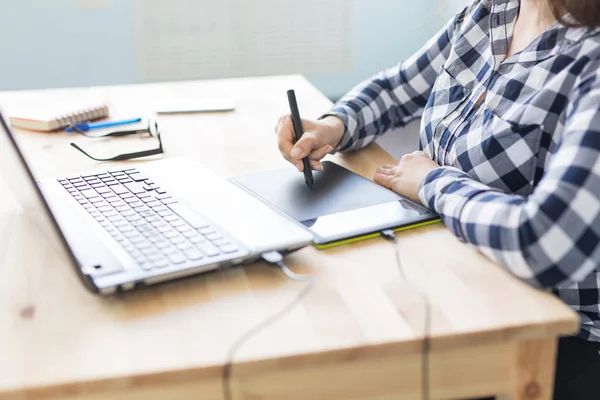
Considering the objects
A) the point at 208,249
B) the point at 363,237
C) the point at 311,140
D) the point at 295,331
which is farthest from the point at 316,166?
the point at 295,331

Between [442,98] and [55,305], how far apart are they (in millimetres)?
708

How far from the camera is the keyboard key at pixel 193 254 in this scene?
712mm

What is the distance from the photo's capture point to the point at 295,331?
0.62 meters

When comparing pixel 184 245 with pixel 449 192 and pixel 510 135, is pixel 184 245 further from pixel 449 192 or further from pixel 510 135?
pixel 510 135

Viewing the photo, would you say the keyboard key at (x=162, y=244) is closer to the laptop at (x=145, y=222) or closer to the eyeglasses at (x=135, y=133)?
the laptop at (x=145, y=222)

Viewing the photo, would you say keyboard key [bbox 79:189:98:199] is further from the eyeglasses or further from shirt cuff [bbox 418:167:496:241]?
shirt cuff [bbox 418:167:496:241]

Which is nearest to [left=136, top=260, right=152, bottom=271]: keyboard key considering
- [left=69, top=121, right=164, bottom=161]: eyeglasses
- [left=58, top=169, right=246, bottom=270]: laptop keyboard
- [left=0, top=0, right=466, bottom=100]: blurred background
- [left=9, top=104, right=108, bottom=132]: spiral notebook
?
[left=58, top=169, right=246, bottom=270]: laptop keyboard

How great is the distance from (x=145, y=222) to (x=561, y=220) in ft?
1.50

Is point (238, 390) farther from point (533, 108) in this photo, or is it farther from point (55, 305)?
point (533, 108)

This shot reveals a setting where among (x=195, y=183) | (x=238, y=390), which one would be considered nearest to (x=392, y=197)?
(x=195, y=183)

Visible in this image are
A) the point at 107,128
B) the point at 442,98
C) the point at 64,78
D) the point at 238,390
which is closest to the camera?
the point at 238,390

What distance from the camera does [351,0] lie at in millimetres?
2492

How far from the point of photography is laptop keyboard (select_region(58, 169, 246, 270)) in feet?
2.36

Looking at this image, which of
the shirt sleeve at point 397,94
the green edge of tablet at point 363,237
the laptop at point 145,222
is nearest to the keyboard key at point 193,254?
the laptop at point 145,222
